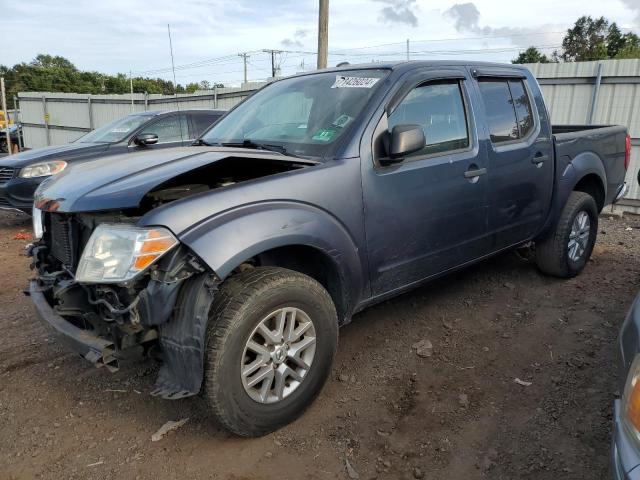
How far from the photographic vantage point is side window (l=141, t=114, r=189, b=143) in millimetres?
7520

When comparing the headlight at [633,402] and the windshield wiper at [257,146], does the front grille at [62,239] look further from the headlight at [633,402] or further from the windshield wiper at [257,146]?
the headlight at [633,402]

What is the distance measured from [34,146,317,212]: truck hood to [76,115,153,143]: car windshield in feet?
15.9

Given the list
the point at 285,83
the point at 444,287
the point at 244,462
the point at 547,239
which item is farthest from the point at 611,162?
the point at 244,462

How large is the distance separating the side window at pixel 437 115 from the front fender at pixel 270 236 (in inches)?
35.0

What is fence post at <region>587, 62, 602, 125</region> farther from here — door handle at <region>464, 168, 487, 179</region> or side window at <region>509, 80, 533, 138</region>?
door handle at <region>464, 168, 487, 179</region>

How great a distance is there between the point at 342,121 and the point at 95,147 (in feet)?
A: 17.6

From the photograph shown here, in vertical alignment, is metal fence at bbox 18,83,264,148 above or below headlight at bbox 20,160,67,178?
above

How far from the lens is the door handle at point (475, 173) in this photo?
11.4ft

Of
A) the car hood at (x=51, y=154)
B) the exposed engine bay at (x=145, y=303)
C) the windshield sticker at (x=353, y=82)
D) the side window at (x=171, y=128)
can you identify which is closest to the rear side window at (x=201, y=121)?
the side window at (x=171, y=128)

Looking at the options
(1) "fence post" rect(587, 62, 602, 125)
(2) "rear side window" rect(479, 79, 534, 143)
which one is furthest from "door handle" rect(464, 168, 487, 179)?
(1) "fence post" rect(587, 62, 602, 125)

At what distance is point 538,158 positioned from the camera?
4137 mm

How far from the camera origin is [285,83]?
3881 mm

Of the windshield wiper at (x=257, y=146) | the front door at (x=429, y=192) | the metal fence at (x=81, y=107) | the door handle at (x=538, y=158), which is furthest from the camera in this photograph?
the metal fence at (x=81, y=107)

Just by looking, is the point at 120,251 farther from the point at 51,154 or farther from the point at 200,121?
the point at 200,121
